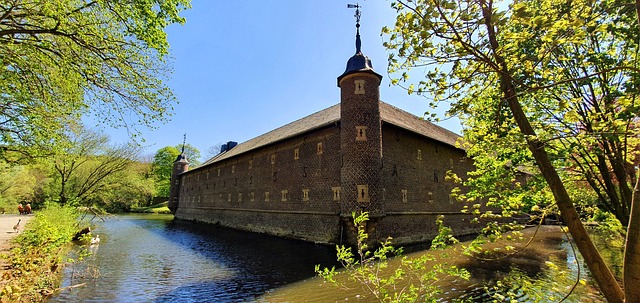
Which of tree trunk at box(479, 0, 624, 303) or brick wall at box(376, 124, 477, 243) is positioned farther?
brick wall at box(376, 124, 477, 243)

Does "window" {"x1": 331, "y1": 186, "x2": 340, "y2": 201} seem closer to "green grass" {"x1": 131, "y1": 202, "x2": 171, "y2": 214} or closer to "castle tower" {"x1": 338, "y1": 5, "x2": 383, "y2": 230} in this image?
"castle tower" {"x1": 338, "y1": 5, "x2": 383, "y2": 230}

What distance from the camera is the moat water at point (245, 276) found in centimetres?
707

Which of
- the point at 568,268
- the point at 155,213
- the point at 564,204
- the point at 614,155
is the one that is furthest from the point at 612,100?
the point at 155,213

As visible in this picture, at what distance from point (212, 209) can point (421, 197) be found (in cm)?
1938

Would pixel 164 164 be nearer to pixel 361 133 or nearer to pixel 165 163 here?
pixel 165 163

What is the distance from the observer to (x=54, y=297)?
22.0 feet

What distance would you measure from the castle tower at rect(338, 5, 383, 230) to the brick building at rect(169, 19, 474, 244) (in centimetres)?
5

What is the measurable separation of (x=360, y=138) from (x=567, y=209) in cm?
1166

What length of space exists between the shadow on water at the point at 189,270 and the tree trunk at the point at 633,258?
657 cm

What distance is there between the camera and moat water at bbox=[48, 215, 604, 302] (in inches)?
278

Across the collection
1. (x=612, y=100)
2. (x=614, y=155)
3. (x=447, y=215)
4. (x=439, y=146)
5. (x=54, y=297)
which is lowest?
(x=54, y=297)

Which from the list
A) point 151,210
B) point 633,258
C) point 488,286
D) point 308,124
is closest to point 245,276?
point 488,286

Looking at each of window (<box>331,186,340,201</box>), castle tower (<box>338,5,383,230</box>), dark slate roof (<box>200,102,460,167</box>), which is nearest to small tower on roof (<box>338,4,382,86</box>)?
castle tower (<box>338,5,383,230</box>)

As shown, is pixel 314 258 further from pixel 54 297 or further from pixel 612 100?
pixel 612 100
